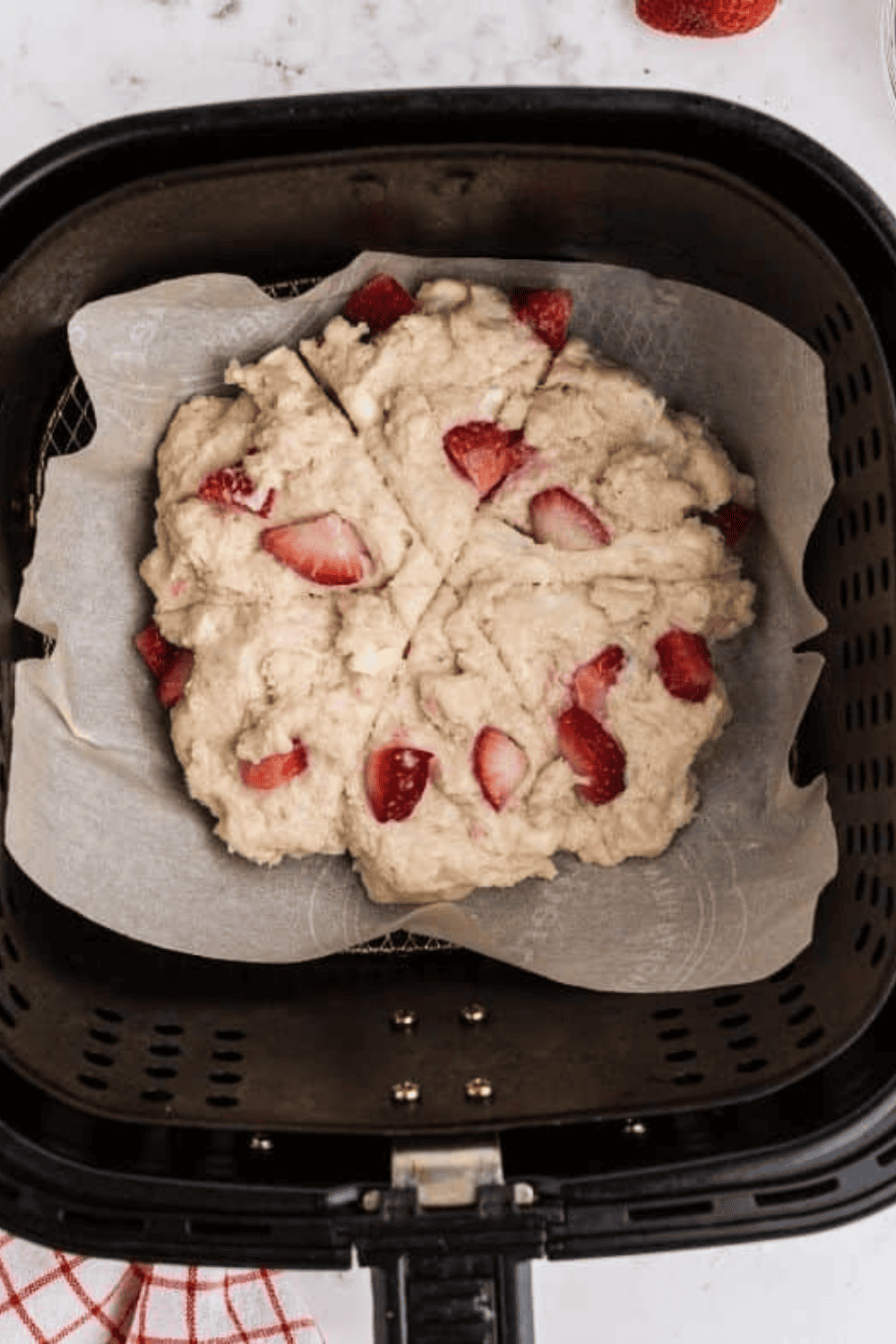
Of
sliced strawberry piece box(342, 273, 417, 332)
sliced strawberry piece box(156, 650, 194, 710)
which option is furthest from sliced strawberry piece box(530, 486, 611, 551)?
sliced strawberry piece box(156, 650, 194, 710)

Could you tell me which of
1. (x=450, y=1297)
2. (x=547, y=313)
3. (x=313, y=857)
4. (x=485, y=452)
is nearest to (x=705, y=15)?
(x=547, y=313)

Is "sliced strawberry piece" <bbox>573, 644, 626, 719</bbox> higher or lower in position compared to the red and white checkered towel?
higher

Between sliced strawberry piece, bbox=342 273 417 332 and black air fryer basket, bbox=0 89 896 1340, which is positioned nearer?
black air fryer basket, bbox=0 89 896 1340

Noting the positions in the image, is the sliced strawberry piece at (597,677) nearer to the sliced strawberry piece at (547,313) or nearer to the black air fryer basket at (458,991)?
the black air fryer basket at (458,991)

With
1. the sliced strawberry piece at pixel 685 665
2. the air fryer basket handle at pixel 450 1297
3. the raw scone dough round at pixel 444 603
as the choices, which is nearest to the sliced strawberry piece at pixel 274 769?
the raw scone dough round at pixel 444 603

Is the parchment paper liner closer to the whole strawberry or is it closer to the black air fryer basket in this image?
the black air fryer basket

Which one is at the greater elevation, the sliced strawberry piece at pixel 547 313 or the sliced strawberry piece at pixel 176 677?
the sliced strawberry piece at pixel 547 313
